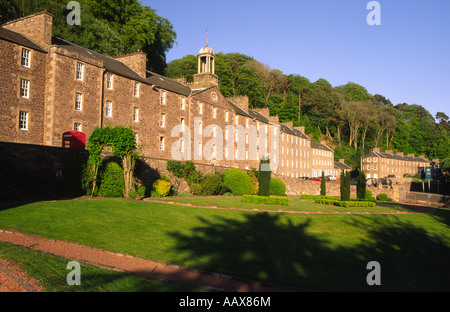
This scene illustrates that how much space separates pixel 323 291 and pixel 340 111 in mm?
97616

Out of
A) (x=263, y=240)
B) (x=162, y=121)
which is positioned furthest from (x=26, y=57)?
(x=263, y=240)

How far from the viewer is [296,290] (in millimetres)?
8008

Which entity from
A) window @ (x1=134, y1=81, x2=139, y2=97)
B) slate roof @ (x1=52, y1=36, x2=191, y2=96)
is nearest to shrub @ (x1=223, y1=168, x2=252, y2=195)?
window @ (x1=134, y1=81, x2=139, y2=97)

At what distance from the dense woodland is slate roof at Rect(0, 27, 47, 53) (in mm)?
13162

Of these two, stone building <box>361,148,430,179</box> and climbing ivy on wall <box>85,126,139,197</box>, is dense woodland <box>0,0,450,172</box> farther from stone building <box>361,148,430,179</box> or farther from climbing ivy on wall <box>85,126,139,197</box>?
climbing ivy on wall <box>85,126,139,197</box>

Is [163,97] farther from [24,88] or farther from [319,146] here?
[319,146]

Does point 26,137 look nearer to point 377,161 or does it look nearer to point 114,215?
point 114,215

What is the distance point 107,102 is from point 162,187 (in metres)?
11.9

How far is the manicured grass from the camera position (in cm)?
697

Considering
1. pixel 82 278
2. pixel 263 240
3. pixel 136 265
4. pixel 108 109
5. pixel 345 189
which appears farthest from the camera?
pixel 108 109

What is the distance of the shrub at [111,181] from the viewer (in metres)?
21.8

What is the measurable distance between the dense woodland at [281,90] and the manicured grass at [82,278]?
38395 mm

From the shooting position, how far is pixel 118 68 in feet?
115

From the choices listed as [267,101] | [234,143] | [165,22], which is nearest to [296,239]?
[234,143]
